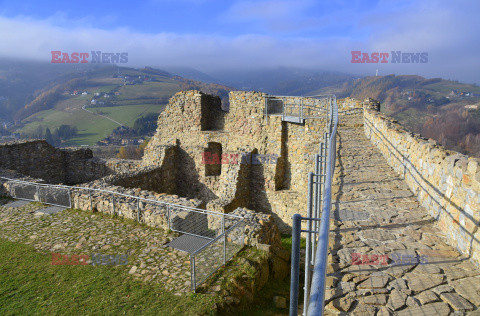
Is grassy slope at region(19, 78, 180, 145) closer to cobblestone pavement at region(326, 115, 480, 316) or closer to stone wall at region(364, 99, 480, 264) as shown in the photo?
stone wall at region(364, 99, 480, 264)

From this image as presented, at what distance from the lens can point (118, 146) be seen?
5819 cm

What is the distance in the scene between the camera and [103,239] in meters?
7.20

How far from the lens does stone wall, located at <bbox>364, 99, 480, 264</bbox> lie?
331cm

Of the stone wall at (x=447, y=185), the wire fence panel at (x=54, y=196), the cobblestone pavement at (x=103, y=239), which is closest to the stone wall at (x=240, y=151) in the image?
the cobblestone pavement at (x=103, y=239)

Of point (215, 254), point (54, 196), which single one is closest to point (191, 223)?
point (215, 254)

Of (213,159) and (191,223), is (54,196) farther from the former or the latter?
(213,159)

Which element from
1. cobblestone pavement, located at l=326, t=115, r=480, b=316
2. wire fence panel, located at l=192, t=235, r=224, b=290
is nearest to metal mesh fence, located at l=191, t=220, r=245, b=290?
wire fence panel, located at l=192, t=235, r=224, b=290

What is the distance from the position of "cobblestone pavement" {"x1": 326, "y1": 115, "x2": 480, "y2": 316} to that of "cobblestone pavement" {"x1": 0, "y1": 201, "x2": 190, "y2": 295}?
10.1ft

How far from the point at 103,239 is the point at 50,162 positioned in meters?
10.9

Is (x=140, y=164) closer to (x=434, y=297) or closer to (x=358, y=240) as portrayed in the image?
(x=358, y=240)

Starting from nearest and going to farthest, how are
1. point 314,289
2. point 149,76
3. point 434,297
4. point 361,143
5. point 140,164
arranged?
point 314,289 → point 434,297 → point 361,143 → point 140,164 → point 149,76

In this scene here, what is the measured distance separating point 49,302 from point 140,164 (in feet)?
34.4

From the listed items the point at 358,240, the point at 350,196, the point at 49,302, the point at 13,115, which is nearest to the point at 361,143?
the point at 350,196

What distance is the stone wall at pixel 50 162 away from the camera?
46.7ft
